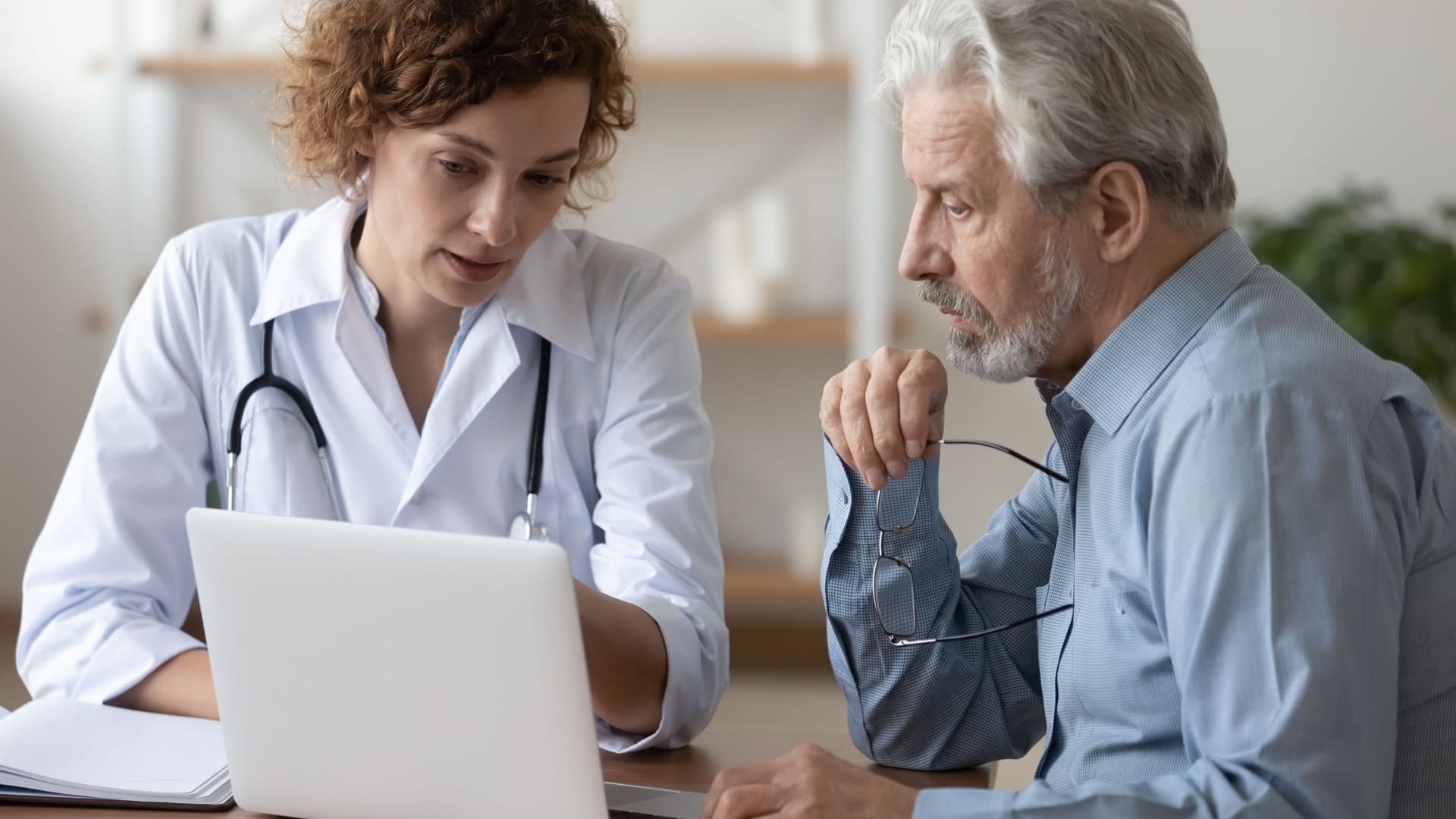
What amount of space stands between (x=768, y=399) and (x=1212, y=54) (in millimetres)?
1440

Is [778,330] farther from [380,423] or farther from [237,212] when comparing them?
[380,423]

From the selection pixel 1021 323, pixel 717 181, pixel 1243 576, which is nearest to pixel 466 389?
pixel 1021 323

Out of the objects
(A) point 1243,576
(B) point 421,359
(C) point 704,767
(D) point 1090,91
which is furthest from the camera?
(B) point 421,359

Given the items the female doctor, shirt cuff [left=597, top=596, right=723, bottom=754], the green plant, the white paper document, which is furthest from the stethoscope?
the green plant

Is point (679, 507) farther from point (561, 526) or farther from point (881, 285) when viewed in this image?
point (881, 285)

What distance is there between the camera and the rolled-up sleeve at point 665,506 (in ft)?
4.49

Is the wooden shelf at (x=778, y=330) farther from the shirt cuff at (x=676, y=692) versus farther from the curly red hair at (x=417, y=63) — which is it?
the shirt cuff at (x=676, y=692)

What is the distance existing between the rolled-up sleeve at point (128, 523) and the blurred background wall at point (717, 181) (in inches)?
78.3

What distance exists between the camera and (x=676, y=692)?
51.6 inches

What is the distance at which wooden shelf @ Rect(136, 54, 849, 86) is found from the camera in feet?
11.0

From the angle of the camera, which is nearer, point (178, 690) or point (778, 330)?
point (178, 690)

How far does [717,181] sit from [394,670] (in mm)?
2857

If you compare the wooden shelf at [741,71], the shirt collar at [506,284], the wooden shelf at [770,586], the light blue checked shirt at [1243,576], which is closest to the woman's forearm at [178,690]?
the shirt collar at [506,284]

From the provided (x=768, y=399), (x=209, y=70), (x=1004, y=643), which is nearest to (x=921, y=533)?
(x=1004, y=643)
